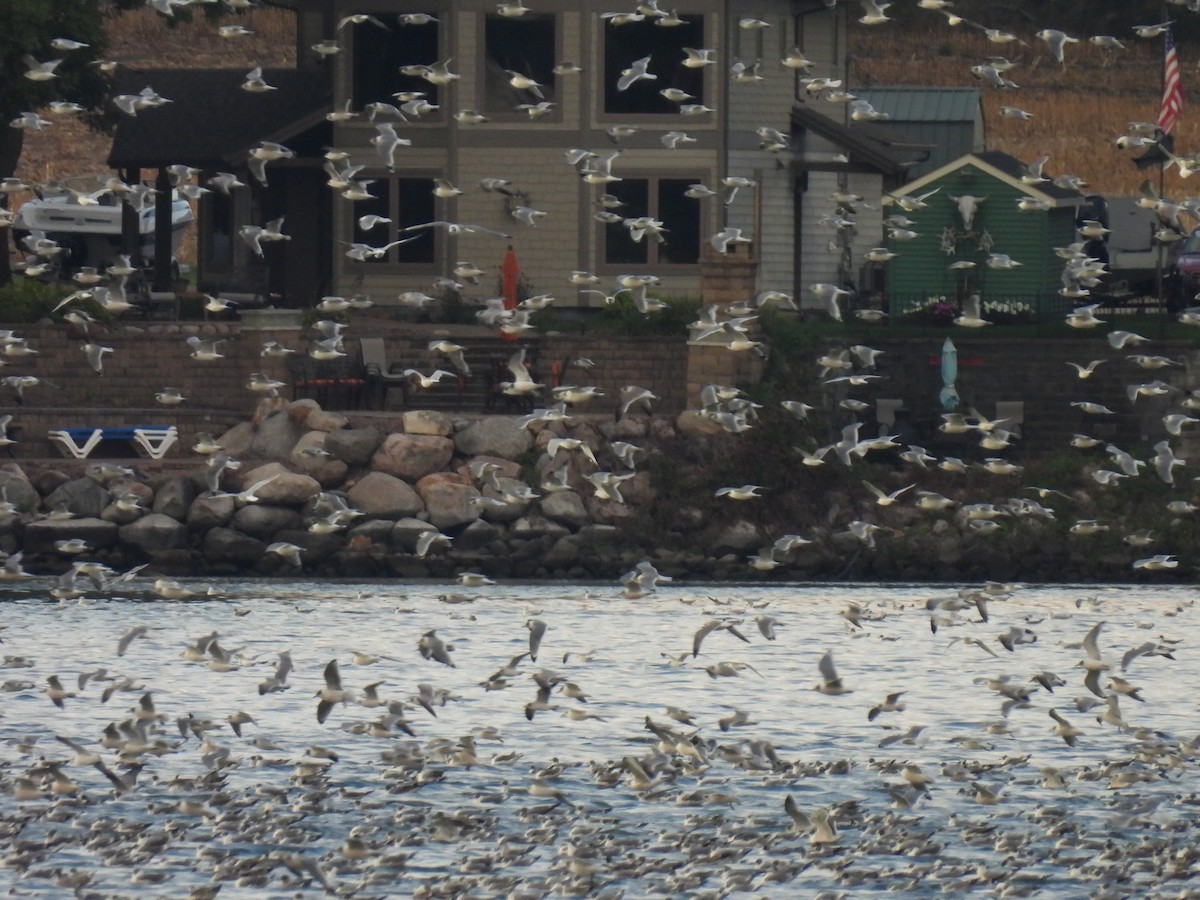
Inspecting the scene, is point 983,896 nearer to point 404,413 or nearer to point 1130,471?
point 1130,471

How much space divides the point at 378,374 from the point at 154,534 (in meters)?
5.32

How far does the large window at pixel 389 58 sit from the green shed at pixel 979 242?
→ 9912 mm

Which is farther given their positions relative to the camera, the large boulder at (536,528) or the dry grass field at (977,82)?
the dry grass field at (977,82)

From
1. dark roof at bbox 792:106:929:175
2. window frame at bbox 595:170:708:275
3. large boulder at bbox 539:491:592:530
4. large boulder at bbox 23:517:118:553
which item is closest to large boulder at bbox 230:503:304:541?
large boulder at bbox 23:517:118:553

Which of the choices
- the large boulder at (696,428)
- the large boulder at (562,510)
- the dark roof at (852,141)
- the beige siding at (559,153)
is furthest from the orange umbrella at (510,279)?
the dark roof at (852,141)

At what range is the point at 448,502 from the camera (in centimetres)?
4850

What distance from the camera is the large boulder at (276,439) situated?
4984cm

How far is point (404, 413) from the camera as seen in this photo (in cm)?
4969

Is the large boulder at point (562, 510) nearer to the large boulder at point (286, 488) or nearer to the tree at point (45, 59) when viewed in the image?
the large boulder at point (286, 488)

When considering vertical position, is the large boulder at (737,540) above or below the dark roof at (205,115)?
below

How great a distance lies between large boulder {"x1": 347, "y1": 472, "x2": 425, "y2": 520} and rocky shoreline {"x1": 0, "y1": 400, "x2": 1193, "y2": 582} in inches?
1.4

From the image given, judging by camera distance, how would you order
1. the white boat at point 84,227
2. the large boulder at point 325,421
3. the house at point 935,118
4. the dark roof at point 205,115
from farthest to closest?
1. the house at point 935,118
2. the white boat at point 84,227
3. the dark roof at point 205,115
4. the large boulder at point 325,421

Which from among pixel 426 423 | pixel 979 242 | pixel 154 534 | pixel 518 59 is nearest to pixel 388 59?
pixel 518 59

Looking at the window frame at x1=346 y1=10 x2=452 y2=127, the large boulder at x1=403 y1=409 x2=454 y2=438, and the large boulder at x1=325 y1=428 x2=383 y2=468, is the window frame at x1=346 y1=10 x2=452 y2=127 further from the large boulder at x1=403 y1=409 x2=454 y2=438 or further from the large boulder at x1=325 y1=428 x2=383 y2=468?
the large boulder at x1=325 y1=428 x2=383 y2=468
